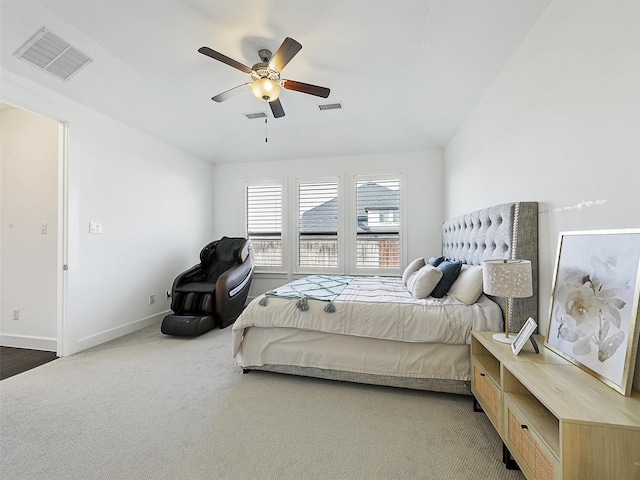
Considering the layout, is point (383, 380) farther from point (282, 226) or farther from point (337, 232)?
point (282, 226)

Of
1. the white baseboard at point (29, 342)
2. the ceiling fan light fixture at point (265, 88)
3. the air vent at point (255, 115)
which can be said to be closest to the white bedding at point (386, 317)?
the ceiling fan light fixture at point (265, 88)

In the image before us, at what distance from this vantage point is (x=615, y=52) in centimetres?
122

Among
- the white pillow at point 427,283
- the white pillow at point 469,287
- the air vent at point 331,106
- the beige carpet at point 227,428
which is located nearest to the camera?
the beige carpet at point 227,428

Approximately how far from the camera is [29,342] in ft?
10.1

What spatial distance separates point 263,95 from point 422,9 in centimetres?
139

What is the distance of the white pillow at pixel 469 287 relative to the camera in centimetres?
212

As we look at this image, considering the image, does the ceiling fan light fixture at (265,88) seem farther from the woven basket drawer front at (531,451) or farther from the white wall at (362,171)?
the woven basket drawer front at (531,451)

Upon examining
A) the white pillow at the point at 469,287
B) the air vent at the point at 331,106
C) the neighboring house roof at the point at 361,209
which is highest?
the air vent at the point at 331,106

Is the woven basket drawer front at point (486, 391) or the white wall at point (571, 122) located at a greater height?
the white wall at point (571, 122)

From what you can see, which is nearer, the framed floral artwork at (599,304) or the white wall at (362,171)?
the framed floral artwork at (599,304)

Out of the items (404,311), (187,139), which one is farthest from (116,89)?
(404,311)

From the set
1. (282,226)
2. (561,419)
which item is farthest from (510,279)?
(282,226)

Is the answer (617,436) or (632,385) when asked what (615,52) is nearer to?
(632,385)

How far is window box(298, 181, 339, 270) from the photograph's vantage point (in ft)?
15.3
